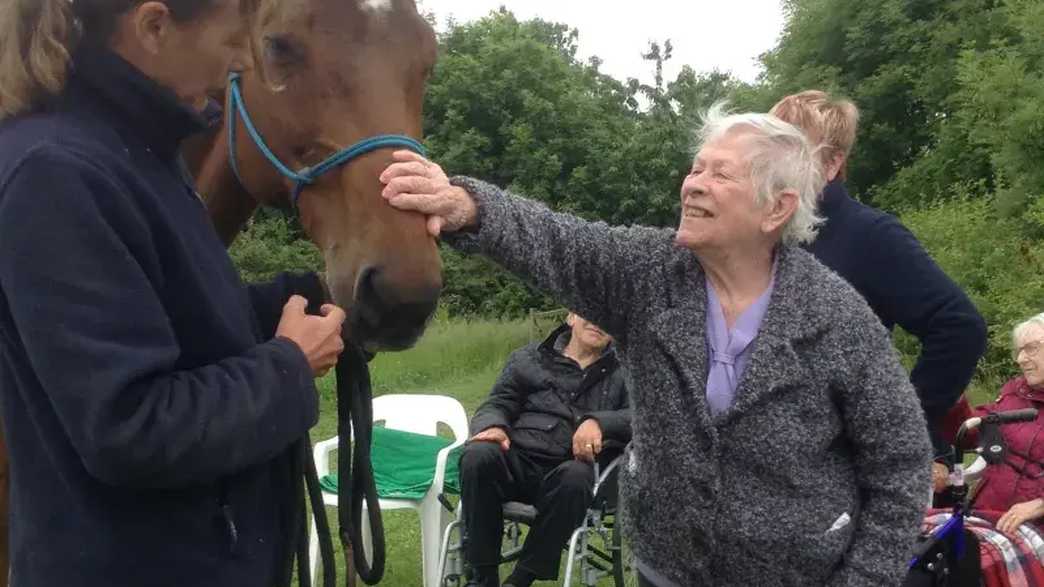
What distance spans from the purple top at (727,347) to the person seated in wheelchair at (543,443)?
7.04 feet

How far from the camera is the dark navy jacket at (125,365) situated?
1.11 m

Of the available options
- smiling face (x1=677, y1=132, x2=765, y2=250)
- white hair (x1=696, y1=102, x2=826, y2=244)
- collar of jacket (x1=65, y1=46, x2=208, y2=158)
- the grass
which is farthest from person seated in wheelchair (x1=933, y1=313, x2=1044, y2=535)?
the grass

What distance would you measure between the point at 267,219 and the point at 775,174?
16.5 m

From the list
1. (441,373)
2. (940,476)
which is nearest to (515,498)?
(940,476)

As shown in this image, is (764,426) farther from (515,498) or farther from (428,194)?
(515,498)

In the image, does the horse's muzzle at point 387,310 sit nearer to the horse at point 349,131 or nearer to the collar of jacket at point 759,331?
the horse at point 349,131

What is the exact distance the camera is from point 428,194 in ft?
5.21

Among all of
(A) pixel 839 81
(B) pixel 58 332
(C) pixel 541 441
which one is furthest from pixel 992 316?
(A) pixel 839 81

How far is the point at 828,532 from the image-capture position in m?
1.78

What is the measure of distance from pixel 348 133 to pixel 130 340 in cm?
69

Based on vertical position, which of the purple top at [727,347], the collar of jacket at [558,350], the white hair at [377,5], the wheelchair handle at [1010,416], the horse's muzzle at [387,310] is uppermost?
the white hair at [377,5]

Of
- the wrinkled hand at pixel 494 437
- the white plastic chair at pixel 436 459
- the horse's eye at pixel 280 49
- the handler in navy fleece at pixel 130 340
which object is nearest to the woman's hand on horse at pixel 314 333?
the handler in navy fleece at pixel 130 340

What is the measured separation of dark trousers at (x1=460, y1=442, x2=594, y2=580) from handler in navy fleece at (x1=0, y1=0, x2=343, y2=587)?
2.69 m

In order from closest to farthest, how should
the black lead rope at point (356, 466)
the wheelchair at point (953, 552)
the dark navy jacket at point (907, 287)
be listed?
the black lead rope at point (356, 466)
the dark navy jacket at point (907, 287)
the wheelchair at point (953, 552)
